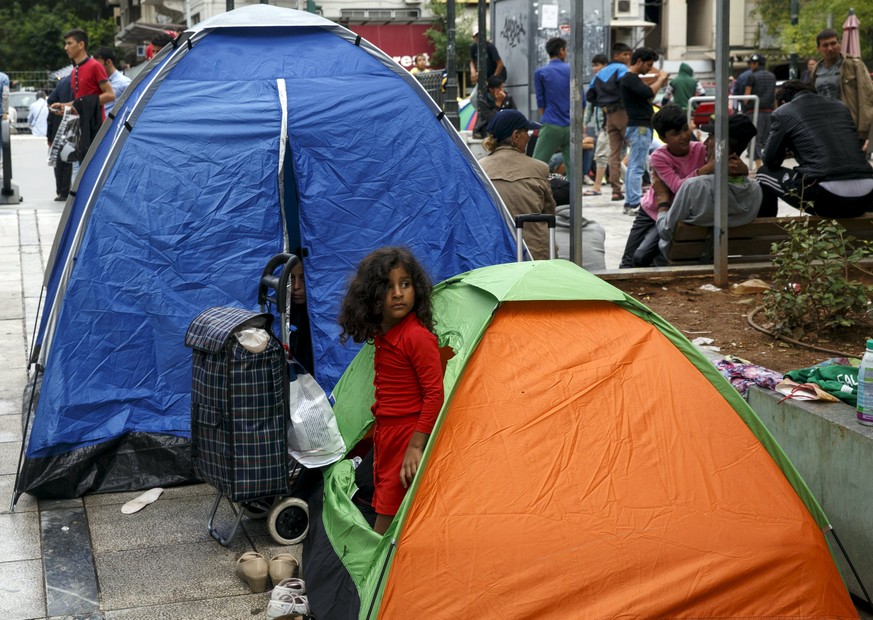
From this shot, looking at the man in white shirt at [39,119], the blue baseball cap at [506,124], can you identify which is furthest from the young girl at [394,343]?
the man in white shirt at [39,119]

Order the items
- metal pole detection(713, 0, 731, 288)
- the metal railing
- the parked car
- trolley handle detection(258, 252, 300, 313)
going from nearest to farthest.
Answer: trolley handle detection(258, 252, 300, 313), metal pole detection(713, 0, 731, 288), the parked car, the metal railing

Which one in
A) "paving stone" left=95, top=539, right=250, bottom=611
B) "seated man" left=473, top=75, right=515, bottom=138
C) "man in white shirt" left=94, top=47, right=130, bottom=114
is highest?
"man in white shirt" left=94, top=47, right=130, bottom=114

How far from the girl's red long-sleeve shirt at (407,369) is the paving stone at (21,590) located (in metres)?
1.47

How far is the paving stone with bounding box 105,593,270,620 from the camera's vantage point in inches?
153

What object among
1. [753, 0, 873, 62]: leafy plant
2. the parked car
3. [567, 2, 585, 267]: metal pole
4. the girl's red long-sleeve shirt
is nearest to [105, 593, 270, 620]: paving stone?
the girl's red long-sleeve shirt

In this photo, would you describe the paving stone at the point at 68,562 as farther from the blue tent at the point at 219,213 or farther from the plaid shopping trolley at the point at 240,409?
the plaid shopping trolley at the point at 240,409

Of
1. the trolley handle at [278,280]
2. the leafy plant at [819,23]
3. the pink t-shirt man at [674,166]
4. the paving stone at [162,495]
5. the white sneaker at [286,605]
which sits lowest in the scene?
the paving stone at [162,495]

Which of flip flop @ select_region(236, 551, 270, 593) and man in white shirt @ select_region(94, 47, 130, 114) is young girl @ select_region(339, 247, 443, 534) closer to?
flip flop @ select_region(236, 551, 270, 593)

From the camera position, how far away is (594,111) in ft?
52.6

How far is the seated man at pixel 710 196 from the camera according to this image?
8.05m

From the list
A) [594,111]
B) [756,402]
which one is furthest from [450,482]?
[594,111]

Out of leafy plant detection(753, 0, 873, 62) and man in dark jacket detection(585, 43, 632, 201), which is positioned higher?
leafy plant detection(753, 0, 873, 62)

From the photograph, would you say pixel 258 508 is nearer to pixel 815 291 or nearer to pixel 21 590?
pixel 21 590

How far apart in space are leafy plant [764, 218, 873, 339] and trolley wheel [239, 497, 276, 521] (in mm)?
3342
